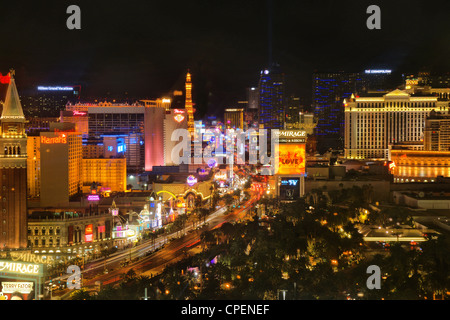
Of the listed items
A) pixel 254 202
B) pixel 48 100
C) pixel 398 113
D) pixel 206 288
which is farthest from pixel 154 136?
pixel 206 288

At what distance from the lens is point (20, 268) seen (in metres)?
9.49

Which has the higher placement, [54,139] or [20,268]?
[54,139]

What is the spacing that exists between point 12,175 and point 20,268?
7775 mm

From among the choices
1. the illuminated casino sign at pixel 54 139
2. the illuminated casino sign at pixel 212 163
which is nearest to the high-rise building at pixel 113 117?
the illuminated casino sign at pixel 212 163

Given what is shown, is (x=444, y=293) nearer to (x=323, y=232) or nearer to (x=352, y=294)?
(x=352, y=294)

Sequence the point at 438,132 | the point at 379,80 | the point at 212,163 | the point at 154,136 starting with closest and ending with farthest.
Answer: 1. the point at 438,132
2. the point at 212,163
3. the point at 154,136
4. the point at 379,80

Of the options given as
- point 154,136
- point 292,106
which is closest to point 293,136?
point 154,136

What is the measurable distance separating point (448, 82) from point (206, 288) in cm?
3082

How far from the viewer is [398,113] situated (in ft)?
110

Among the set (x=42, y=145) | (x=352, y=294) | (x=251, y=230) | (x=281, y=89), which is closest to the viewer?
(x=352, y=294)

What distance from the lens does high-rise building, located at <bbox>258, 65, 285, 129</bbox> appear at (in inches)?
2135

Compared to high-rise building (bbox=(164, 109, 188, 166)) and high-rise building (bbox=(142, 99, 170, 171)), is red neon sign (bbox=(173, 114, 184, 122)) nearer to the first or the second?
high-rise building (bbox=(164, 109, 188, 166))

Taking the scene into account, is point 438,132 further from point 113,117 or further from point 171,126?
point 113,117

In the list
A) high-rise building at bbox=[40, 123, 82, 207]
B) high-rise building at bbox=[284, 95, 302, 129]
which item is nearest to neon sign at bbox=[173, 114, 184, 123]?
high-rise building at bbox=[40, 123, 82, 207]
